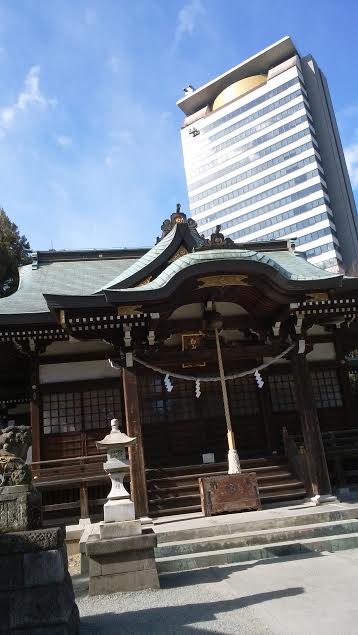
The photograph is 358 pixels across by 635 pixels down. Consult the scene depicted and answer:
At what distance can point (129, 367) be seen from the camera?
10.1 meters

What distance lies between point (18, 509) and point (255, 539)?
4.54m

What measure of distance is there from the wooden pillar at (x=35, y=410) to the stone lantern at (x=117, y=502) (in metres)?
4.67

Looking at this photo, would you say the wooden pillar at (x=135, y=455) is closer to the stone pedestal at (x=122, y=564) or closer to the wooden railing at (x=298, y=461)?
the stone pedestal at (x=122, y=564)

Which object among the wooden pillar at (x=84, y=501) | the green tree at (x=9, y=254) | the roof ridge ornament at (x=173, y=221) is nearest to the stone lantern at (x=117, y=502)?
the wooden pillar at (x=84, y=501)

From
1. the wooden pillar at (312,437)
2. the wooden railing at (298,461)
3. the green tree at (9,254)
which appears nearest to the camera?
the wooden pillar at (312,437)

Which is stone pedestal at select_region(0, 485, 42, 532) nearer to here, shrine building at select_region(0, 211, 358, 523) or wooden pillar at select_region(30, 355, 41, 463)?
shrine building at select_region(0, 211, 358, 523)

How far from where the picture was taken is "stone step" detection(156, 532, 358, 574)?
6.84 m

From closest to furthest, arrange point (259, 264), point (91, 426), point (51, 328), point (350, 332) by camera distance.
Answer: point (259, 264)
point (51, 328)
point (91, 426)
point (350, 332)

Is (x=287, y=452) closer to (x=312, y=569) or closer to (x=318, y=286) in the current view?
(x=318, y=286)

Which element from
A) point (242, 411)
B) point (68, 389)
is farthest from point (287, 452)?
point (68, 389)

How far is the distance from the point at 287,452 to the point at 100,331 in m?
5.02

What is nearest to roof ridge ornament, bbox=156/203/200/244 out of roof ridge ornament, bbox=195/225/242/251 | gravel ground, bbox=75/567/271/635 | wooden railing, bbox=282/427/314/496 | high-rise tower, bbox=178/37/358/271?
roof ridge ornament, bbox=195/225/242/251

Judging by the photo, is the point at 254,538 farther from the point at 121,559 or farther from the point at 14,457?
the point at 14,457

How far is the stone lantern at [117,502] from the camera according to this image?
6.05 m
